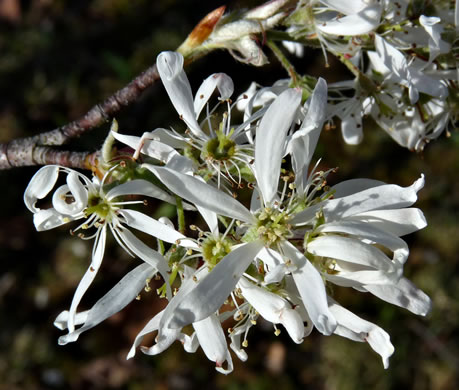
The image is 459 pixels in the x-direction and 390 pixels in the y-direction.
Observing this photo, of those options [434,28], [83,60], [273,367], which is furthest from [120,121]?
[434,28]

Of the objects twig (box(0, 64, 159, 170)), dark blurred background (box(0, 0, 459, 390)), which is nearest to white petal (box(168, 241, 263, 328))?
twig (box(0, 64, 159, 170))

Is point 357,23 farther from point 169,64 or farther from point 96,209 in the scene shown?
point 96,209

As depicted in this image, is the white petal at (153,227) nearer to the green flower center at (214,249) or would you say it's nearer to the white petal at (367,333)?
the green flower center at (214,249)

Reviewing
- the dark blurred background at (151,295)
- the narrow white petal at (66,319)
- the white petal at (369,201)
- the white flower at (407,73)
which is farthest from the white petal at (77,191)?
the dark blurred background at (151,295)

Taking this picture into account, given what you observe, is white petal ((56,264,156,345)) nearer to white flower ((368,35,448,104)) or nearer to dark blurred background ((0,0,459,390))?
white flower ((368,35,448,104))

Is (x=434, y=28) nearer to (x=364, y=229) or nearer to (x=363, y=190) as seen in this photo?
(x=363, y=190)

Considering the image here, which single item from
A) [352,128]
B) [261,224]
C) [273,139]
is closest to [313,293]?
[261,224]
